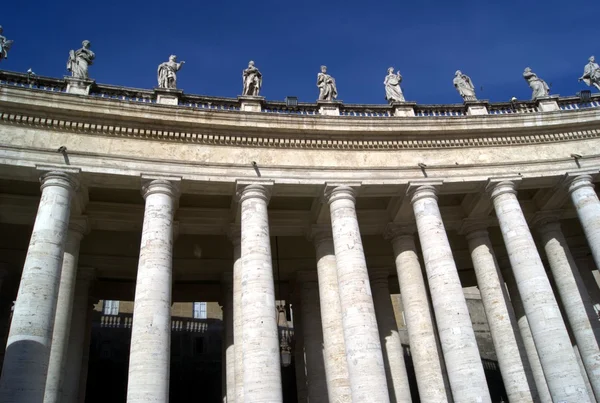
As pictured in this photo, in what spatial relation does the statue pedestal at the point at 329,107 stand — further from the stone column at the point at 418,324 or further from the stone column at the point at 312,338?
the stone column at the point at 312,338

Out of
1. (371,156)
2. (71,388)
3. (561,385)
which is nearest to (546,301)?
(561,385)

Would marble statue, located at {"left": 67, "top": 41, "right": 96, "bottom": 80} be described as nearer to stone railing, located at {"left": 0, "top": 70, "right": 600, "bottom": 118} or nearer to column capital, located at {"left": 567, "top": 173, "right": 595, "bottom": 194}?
stone railing, located at {"left": 0, "top": 70, "right": 600, "bottom": 118}

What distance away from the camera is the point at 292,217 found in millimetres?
24062

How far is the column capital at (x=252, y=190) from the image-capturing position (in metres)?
19.6

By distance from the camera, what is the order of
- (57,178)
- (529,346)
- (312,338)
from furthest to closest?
(312,338) → (529,346) → (57,178)

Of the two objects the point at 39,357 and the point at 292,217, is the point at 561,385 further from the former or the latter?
the point at 39,357

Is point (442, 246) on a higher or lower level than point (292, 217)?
lower

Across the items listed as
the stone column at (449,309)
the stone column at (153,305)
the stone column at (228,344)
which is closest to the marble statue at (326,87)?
the stone column at (449,309)

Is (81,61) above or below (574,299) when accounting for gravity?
above

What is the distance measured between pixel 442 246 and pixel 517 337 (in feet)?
19.5

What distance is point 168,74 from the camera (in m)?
22.0

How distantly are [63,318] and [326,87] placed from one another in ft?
47.3

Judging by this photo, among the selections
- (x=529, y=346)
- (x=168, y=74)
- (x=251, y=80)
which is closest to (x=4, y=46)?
(x=168, y=74)

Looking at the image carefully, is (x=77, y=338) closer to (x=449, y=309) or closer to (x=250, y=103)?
(x=250, y=103)
